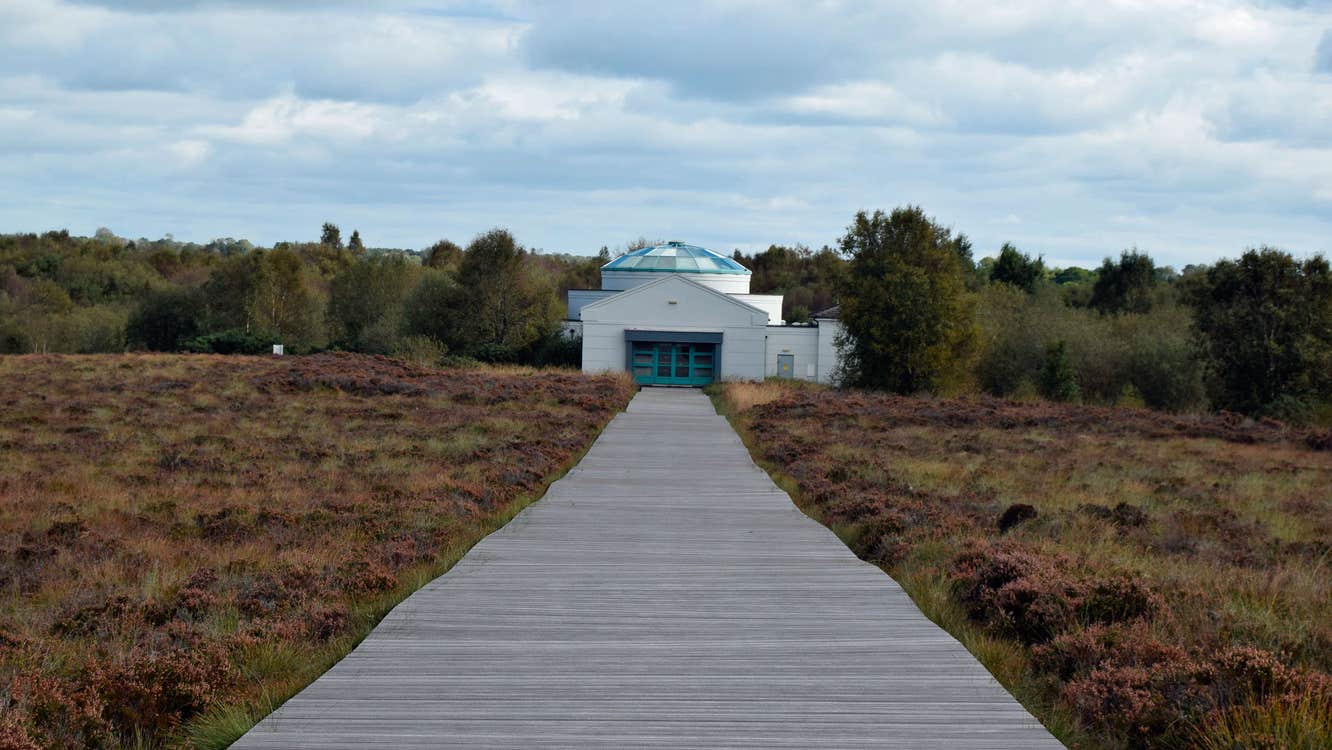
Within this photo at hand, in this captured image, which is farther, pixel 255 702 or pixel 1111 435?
pixel 1111 435

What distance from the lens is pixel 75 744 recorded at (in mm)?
5660

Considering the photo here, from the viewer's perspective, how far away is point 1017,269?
84.0 metres

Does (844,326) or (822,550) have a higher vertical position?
(844,326)

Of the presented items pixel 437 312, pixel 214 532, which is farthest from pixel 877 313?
pixel 214 532

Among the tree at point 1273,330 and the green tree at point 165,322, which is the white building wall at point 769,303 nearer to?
the tree at point 1273,330

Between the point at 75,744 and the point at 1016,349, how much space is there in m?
57.6

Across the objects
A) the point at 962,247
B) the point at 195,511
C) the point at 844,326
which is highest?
the point at 962,247

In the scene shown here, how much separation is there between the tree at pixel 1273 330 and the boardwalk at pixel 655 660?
38.6 meters

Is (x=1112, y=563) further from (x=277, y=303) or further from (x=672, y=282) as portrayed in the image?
(x=277, y=303)

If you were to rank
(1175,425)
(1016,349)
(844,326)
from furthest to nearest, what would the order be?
(1016,349)
(844,326)
(1175,425)

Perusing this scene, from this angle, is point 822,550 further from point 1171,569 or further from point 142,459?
point 142,459

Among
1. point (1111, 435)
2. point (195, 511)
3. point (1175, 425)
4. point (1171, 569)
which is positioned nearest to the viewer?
point (1171, 569)

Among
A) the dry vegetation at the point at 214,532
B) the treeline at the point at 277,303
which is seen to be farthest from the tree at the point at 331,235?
the dry vegetation at the point at 214,532

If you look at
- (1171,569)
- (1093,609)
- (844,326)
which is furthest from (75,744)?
(844,326)
